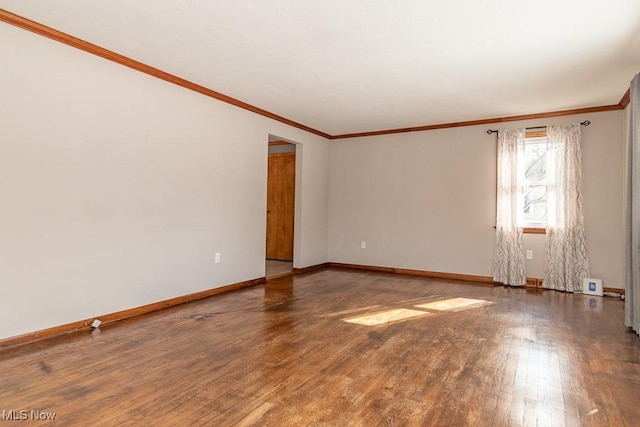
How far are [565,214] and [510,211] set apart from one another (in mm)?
638

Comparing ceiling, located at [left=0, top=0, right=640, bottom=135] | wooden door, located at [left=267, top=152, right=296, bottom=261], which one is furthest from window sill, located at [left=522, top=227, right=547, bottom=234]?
wooden door, located at [left=267, top=152, right=296, bottom=261]

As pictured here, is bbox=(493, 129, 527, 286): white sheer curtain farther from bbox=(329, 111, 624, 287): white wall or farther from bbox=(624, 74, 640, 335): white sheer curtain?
bbox=(624, 74, 640, 335): white sheer curtain

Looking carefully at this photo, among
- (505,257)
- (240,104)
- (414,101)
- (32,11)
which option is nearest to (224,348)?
(32,11)

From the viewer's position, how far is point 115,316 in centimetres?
331

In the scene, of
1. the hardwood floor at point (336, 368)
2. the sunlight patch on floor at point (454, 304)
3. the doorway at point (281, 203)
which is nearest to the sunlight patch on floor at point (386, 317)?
the hardwood floor at point (336, 368)

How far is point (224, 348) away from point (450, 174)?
4.33 meters

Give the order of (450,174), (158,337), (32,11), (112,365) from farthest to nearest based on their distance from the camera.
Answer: (450,174)
(158,337)
(32,11)
(112,365)

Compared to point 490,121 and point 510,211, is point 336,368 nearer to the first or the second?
point 510,211

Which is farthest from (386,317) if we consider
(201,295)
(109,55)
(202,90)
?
(109,55)

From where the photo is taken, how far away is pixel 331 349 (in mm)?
2666

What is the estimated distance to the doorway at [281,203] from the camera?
7223mm

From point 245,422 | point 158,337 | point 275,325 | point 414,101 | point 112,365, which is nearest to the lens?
point 245,422

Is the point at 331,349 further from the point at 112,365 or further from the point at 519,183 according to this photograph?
the point at 519,183

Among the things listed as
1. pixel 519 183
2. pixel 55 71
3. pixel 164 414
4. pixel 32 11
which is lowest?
pixel 164 414
